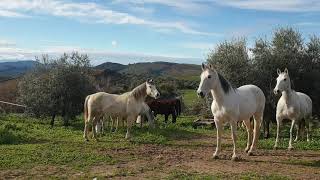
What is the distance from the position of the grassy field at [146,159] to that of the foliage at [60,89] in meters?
5.23

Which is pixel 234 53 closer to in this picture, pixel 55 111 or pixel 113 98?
pixel 113 98

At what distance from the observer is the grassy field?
10477 mm

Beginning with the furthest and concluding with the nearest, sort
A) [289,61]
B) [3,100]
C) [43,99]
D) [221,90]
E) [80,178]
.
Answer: [3,100] < [43,99] < [289,61] < [221,90] < [80,178]

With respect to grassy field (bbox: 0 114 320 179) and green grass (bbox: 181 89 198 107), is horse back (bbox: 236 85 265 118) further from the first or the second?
green grass (bbox: 181 89 198 107)

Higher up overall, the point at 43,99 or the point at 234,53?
the point at 234,53

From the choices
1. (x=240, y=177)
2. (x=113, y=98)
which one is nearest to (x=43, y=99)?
(x=113, y=98)

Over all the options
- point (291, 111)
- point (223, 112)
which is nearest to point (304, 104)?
point (291, 111)

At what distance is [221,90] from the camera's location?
12.4m

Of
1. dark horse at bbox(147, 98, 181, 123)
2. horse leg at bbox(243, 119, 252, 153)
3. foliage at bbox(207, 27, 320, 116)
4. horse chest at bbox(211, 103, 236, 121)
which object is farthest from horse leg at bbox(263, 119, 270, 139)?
dark horse at bbox(147, 98, 181, 123)

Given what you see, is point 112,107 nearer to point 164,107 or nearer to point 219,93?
point 219,93

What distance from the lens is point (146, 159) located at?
12.5m

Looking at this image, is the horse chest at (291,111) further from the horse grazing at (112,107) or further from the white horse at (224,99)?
the horse grazing at (112,107)

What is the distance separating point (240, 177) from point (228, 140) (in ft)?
25.5

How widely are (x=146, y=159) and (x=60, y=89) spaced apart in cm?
1182
